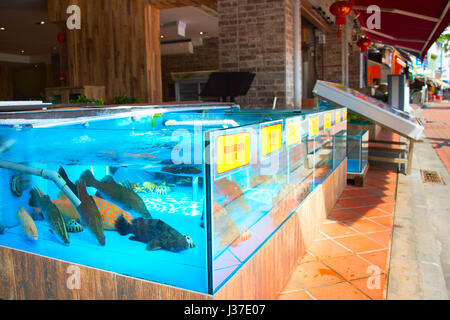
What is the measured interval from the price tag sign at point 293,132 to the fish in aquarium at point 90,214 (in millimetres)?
1066

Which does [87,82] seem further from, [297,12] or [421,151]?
[421,151]

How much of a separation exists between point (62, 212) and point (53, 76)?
16439 mm

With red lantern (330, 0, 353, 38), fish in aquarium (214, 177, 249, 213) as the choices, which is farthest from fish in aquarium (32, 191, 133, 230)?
red lantern (330, 0, 353, 38)

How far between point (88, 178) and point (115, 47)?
21.1 ft

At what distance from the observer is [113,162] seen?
1479 mm

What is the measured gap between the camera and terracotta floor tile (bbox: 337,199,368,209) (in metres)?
3.51

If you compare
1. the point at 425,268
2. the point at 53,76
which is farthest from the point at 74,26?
the point at 53,76

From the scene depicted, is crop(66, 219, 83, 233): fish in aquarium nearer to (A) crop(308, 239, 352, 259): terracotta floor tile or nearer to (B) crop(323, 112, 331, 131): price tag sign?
(A) crop(308, 239, 352, 259): terracotta floor tile

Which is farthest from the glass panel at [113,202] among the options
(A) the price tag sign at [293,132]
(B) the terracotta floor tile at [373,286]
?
(B) the terracotta floor tile at [373,286]

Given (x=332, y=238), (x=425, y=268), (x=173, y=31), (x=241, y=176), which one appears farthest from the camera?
(x=173, y=31)

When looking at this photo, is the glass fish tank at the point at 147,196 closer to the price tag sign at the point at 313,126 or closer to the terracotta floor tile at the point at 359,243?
the price tag sign at the point at 313,126

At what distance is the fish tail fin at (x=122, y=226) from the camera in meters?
1.46

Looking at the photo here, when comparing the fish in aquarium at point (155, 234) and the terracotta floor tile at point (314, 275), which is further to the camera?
the terracotta floor tile at point (314, 275)

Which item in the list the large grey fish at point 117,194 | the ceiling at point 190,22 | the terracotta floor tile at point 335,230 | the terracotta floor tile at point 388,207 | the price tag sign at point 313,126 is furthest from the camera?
the ceiling at point 190,22
